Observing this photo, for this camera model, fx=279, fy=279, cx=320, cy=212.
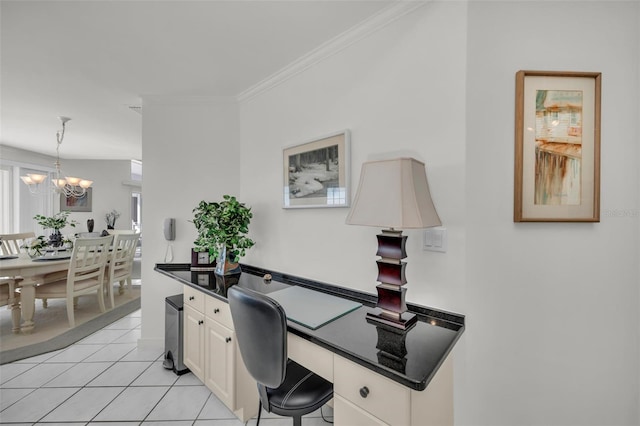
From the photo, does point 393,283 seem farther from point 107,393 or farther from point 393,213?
point 107,393

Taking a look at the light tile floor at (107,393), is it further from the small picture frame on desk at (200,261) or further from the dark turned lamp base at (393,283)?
the dark turned lamp base at (393,283)

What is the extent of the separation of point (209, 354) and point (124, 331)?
6.38 ft

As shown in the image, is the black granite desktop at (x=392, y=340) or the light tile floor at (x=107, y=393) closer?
the black granite desktop at (x=392, y=340)

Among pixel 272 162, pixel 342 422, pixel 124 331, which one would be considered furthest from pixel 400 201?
pixel 124 331

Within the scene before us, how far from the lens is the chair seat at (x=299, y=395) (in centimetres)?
121

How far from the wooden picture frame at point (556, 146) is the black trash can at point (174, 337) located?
2.39 m

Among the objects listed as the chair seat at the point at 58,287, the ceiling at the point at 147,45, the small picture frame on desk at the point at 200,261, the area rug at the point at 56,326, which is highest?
the ceiling at the point at 147,45

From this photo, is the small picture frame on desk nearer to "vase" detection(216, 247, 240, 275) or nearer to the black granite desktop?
"vase" detection(216, 247, 240, 275)

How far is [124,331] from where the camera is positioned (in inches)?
123

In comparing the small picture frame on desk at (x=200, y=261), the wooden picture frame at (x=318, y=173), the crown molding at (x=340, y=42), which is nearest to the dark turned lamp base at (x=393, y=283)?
the wooden picture frame at (x=318, y=173)

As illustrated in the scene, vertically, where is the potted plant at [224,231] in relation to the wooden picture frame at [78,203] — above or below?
below

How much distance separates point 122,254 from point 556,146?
197 inches

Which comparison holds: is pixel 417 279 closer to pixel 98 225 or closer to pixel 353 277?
pixel 353 277

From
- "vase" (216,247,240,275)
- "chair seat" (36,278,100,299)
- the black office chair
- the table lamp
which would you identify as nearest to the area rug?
"chair seat" (36,278,100,299)
